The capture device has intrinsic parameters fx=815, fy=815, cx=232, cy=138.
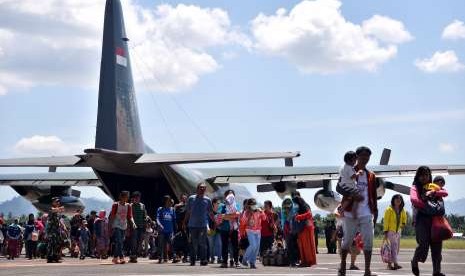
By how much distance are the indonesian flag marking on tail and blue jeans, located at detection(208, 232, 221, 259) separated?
27.0ft

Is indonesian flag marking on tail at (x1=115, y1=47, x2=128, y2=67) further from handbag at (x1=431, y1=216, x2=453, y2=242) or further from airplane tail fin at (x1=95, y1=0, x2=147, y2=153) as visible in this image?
handbag at (x1=431, y1=216, x2=453, y2=242)

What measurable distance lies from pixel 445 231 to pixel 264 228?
336 inches

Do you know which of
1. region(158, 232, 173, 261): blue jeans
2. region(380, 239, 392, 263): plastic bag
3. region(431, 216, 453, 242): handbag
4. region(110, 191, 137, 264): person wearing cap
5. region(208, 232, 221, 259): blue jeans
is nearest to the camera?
region(431, 216, 453, 242): handbag

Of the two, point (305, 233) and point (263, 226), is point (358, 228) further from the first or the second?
point (263, 226)

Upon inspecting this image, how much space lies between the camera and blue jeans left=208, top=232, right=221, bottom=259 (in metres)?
19.4

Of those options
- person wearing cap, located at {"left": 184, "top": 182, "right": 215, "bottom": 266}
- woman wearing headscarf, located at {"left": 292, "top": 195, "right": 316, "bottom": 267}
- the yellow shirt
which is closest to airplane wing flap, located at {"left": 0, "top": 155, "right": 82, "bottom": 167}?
person wearing cap, located at {"left": 184, "top": 182, "right": 215, "bottom": 266}

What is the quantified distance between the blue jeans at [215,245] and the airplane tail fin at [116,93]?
5930 mm

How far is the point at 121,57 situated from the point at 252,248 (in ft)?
36.3

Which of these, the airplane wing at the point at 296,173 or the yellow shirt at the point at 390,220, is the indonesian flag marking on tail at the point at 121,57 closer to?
the airplane wing at the point at 296,173

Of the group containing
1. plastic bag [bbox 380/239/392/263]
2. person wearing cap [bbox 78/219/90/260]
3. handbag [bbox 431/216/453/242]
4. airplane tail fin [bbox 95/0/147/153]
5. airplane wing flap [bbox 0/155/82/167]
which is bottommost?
plastic bag [bbox 380/239/392/263]

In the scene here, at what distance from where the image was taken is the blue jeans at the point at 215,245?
19.4 meters

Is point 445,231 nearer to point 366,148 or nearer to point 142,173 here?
point 366,148

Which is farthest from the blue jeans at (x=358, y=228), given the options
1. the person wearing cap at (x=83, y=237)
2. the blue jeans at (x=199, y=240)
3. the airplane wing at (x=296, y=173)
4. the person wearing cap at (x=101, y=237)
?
the airplane wing at (x=296, y=173)

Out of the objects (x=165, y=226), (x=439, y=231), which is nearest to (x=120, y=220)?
(x=165, y=226)
